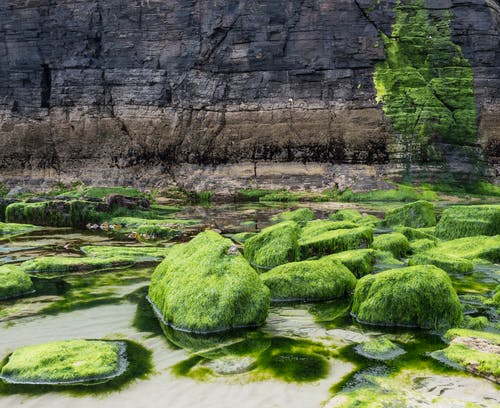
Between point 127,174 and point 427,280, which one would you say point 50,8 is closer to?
point 127,174

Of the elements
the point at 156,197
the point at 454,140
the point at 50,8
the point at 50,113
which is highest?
the point at 50,8

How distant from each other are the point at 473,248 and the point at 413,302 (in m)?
6.08

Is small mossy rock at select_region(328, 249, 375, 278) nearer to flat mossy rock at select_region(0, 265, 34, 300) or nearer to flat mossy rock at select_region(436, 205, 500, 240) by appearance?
flat mossy rock at select_region(436, 205, 500, 240)

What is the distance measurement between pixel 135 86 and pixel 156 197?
32.5ft

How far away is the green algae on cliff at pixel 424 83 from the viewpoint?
3662cm

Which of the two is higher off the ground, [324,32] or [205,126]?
[324,32]

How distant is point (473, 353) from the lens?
6129mm

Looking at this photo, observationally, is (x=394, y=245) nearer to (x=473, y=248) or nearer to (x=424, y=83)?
(x=473, y=248)

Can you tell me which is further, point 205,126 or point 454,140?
point 205,126

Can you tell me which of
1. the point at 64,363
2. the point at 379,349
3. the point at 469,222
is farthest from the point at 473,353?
the point at 469,222

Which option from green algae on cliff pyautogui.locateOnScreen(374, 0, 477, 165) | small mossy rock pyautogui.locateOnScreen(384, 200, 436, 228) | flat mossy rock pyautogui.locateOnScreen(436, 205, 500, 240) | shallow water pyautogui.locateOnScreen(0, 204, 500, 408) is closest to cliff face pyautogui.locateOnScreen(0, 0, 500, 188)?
green algae on cliff pyautogui.locateOnScreen(374, 0, 477, 165)

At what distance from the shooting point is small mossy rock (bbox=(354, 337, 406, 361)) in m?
6.45

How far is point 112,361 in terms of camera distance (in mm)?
6203

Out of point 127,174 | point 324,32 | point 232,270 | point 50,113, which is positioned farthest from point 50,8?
point 232,270
